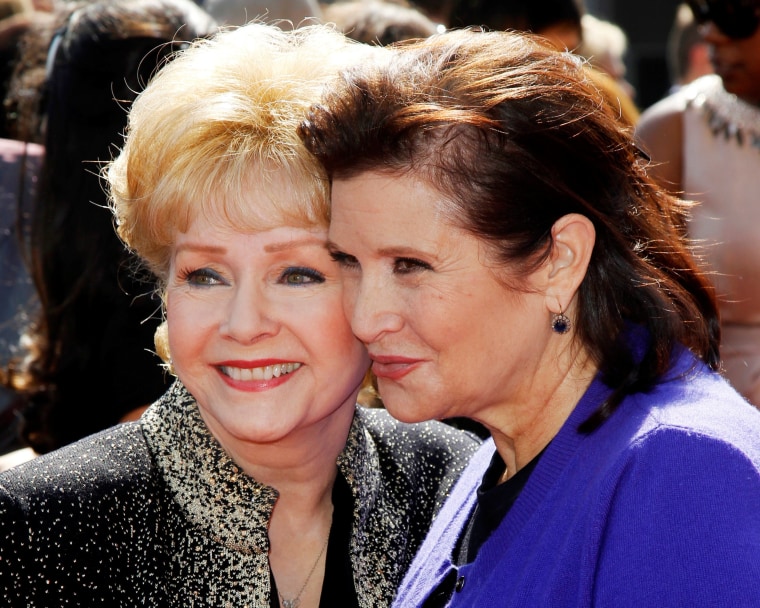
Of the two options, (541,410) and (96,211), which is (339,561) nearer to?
(541,410)

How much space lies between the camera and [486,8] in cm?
452

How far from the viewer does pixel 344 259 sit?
7.48ft

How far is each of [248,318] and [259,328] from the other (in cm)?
3

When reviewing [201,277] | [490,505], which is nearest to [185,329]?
[201,277]

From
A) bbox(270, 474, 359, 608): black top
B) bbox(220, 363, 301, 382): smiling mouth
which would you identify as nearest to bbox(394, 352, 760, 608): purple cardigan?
bbox(270, 474, 359, 608): black top

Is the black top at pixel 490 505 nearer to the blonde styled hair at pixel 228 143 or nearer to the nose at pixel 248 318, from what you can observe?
the nose at pixel 248 318

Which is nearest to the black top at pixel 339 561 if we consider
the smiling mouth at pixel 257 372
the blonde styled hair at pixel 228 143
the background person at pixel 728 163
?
the smiling mouth at pixel 257 372

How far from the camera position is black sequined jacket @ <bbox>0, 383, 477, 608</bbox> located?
2.20 meters

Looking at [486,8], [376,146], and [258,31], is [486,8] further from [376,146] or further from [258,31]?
[376,146]

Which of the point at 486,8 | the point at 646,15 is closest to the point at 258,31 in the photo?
the point at 486,8

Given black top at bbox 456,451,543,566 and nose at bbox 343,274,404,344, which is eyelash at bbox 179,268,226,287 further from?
black top at bbox 456,451,543,566

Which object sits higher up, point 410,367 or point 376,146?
point 376,146

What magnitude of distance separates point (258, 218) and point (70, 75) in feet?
4.33

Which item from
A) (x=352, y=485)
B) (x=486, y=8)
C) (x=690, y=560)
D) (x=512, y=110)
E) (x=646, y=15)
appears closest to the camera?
(x=690, y=560)
